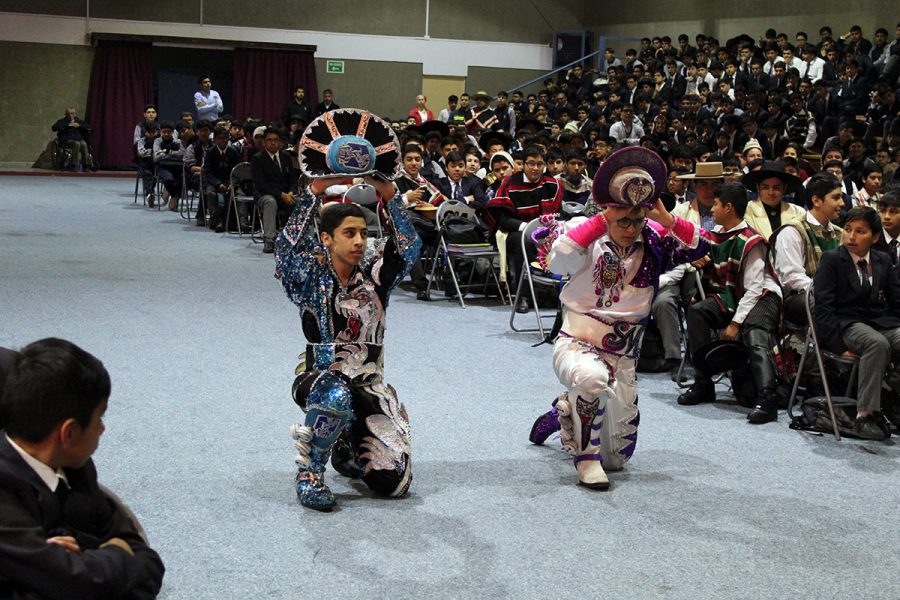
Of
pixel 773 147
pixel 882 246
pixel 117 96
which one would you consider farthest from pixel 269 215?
pixel 117 96

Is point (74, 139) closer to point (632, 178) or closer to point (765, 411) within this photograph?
→ point (765, 411)

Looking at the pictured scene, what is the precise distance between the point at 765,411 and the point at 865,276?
2.49 ft

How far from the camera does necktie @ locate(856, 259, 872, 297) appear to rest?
192 inches

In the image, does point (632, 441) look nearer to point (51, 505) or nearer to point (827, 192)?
point (827, 192)

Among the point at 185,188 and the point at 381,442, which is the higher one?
the point at 185,188

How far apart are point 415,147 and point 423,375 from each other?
3179 mm

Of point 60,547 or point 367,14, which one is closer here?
point 60,547

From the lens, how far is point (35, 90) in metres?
20.8

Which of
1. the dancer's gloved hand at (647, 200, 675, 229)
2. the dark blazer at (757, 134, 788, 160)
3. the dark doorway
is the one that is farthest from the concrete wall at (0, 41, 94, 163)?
the dancer's gloved hand at (647, 200, 675, 229)

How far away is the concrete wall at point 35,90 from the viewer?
2050 cm

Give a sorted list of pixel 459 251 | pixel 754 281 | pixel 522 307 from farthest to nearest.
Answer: pixel 459 251 < pixel 522 307 < pixel 754 281

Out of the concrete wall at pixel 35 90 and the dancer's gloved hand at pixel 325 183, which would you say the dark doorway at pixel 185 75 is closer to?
the concrete wall at pixel 35 90

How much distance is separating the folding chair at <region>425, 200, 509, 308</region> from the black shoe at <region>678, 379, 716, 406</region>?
2.71m

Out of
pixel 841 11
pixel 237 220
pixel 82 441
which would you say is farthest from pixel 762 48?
pixel 82 441
